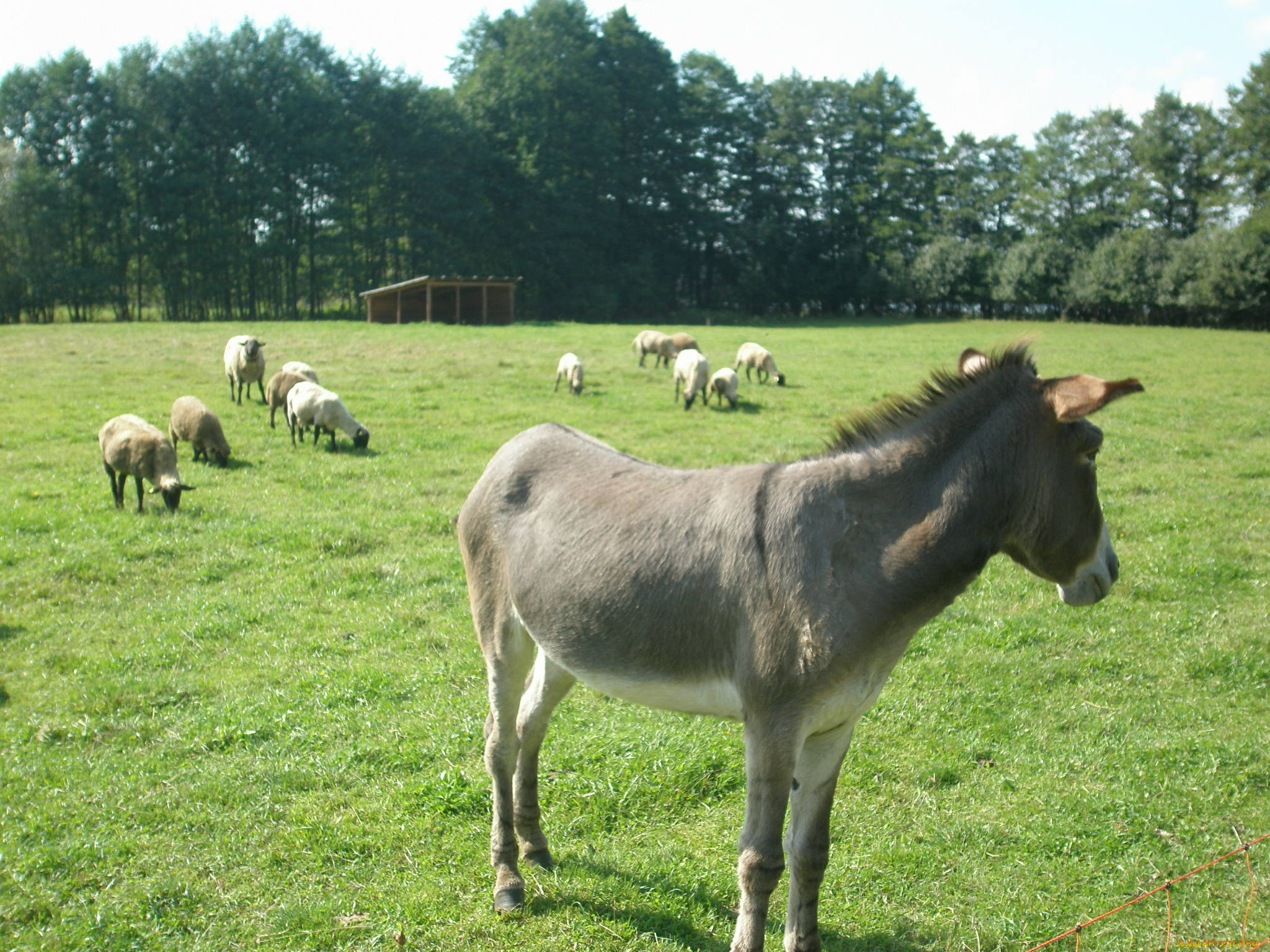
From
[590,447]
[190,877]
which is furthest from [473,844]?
[590,447]

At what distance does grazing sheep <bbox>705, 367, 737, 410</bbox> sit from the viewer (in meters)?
20.4

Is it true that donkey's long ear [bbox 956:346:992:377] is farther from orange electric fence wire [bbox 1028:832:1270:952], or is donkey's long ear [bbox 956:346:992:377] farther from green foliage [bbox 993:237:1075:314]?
green foliage [bbox 993:237:1075:314]

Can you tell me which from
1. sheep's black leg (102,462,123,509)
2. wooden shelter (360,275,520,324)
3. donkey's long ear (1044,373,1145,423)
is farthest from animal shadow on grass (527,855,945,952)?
wooden shelter (360,275,520,324)

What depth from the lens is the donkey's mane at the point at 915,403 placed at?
3.48m

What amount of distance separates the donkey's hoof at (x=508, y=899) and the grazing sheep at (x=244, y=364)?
17.6 metres

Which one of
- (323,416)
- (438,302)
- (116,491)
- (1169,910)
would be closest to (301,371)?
(323,416)

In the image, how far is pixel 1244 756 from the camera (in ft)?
17.8

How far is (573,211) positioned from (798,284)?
18.2 meters

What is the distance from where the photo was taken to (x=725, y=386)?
20.5 m

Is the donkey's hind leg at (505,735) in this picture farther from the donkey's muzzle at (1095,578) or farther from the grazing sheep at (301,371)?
the grazing sheep at (301,371)

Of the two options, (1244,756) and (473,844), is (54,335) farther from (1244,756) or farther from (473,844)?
(1244,756)

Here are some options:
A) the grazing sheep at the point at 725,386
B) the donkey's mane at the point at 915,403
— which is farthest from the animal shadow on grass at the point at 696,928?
the grazing sheep at the point at 725,386

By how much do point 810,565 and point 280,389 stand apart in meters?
16.6

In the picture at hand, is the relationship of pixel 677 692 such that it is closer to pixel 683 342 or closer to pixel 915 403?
pixel 915 403
